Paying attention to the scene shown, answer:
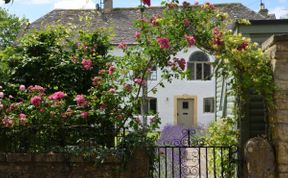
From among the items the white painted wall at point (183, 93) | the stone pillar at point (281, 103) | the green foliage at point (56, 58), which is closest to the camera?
the stone pillar at point (281, 103)

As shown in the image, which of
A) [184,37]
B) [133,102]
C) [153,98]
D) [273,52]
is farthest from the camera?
[153,98]

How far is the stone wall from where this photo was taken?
20.5ft

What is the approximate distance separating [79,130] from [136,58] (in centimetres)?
140

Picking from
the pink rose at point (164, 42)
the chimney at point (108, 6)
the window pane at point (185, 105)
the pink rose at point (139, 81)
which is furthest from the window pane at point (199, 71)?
the pink rose at point (164, 42)

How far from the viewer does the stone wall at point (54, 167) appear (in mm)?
6242

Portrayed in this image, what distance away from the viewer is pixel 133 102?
268 inches

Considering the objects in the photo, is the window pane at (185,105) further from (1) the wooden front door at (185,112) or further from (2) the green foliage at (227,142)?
(2) the green foliage at (227,142)

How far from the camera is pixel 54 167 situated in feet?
20.7

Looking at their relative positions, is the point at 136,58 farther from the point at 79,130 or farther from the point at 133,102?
the point at 79,130

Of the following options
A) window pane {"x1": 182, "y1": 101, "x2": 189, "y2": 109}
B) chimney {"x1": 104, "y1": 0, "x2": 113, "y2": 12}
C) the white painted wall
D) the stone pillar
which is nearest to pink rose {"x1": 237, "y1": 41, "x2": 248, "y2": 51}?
the stone pillar

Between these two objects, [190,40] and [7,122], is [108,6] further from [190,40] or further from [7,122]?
[190,40]

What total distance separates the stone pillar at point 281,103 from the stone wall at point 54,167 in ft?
6.50

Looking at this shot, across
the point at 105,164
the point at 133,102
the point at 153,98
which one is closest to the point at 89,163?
the point at 105,164

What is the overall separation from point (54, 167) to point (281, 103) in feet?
10.6
